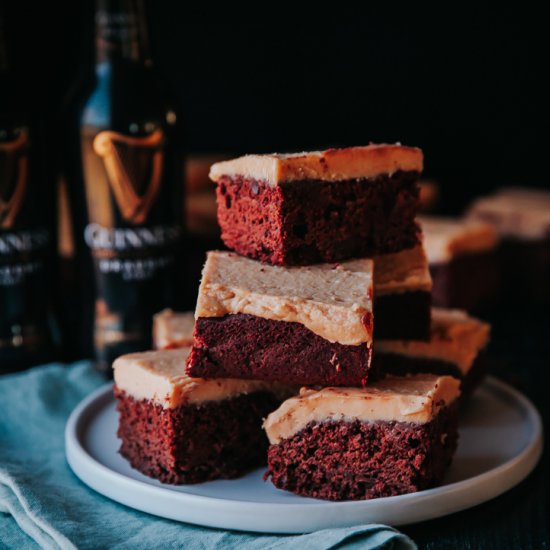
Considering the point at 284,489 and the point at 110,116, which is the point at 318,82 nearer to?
the point at 110,116

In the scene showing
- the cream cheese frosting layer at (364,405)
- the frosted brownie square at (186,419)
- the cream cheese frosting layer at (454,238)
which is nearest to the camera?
the cream cheese frosting layer at (364,405)

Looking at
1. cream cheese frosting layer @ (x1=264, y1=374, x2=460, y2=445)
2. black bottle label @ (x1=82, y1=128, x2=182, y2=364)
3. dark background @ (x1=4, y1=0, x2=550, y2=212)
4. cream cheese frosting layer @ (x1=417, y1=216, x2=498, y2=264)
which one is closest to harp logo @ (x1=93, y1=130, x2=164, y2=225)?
black bottle label @ (x1=82, y1=128, x2=182, y2=364)

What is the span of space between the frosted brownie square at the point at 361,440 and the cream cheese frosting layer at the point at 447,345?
245 millimetres

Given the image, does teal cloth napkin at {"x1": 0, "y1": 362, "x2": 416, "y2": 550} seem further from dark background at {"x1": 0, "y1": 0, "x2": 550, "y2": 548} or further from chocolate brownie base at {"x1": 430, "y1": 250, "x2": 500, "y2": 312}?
dark background at {"x1": 0, "y1": 0, "x2": 550, "y2": 548}

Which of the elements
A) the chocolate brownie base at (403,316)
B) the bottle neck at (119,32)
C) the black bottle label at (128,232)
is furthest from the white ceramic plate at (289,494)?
the bottle neck at (119,32)

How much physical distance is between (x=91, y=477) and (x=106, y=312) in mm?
769

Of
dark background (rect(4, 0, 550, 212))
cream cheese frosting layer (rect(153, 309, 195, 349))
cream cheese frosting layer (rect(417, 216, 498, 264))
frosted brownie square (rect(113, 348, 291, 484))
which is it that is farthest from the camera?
dark background (rect(4, 0, 550, 212))

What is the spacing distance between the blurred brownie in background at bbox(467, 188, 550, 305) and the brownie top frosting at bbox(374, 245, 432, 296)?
1419 mm

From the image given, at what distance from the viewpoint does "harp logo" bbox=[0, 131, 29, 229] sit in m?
2.23

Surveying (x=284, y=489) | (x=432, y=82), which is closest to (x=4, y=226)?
(x=284, y=489)

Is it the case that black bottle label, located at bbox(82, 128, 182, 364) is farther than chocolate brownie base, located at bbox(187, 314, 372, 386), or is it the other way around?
black bottle label, located at bbox(82, 128, 182, 364)

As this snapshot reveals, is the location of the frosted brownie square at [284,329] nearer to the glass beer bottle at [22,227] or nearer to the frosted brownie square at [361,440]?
the frosted brownie square at [361,440]

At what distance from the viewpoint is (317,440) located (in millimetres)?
1578

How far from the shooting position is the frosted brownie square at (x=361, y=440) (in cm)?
153
